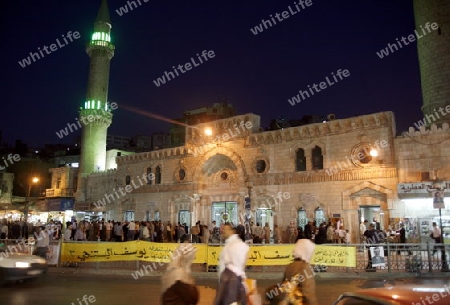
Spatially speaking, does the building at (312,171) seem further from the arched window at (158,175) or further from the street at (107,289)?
the street at (107,289)

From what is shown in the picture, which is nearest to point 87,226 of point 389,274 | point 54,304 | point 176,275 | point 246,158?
point 246,158

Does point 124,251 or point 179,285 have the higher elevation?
point 179,285

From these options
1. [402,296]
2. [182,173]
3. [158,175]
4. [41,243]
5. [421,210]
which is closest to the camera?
[402,296]

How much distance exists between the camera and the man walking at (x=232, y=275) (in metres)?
4.95

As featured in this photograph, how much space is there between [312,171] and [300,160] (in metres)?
1.40

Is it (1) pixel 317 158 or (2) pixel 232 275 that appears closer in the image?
(2) pixel 232 275

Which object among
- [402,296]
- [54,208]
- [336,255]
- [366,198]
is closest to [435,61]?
[366,198]

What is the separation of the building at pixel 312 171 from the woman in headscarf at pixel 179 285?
13029 millimetres

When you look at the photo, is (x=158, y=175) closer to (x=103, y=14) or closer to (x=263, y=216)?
(x=263, y=216)

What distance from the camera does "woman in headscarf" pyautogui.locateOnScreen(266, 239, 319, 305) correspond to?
5.09 m

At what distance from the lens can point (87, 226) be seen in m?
22.3

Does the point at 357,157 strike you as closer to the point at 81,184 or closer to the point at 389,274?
the point at 389,274

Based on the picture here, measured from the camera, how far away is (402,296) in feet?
11.4

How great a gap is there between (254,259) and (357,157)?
10.8 metres
